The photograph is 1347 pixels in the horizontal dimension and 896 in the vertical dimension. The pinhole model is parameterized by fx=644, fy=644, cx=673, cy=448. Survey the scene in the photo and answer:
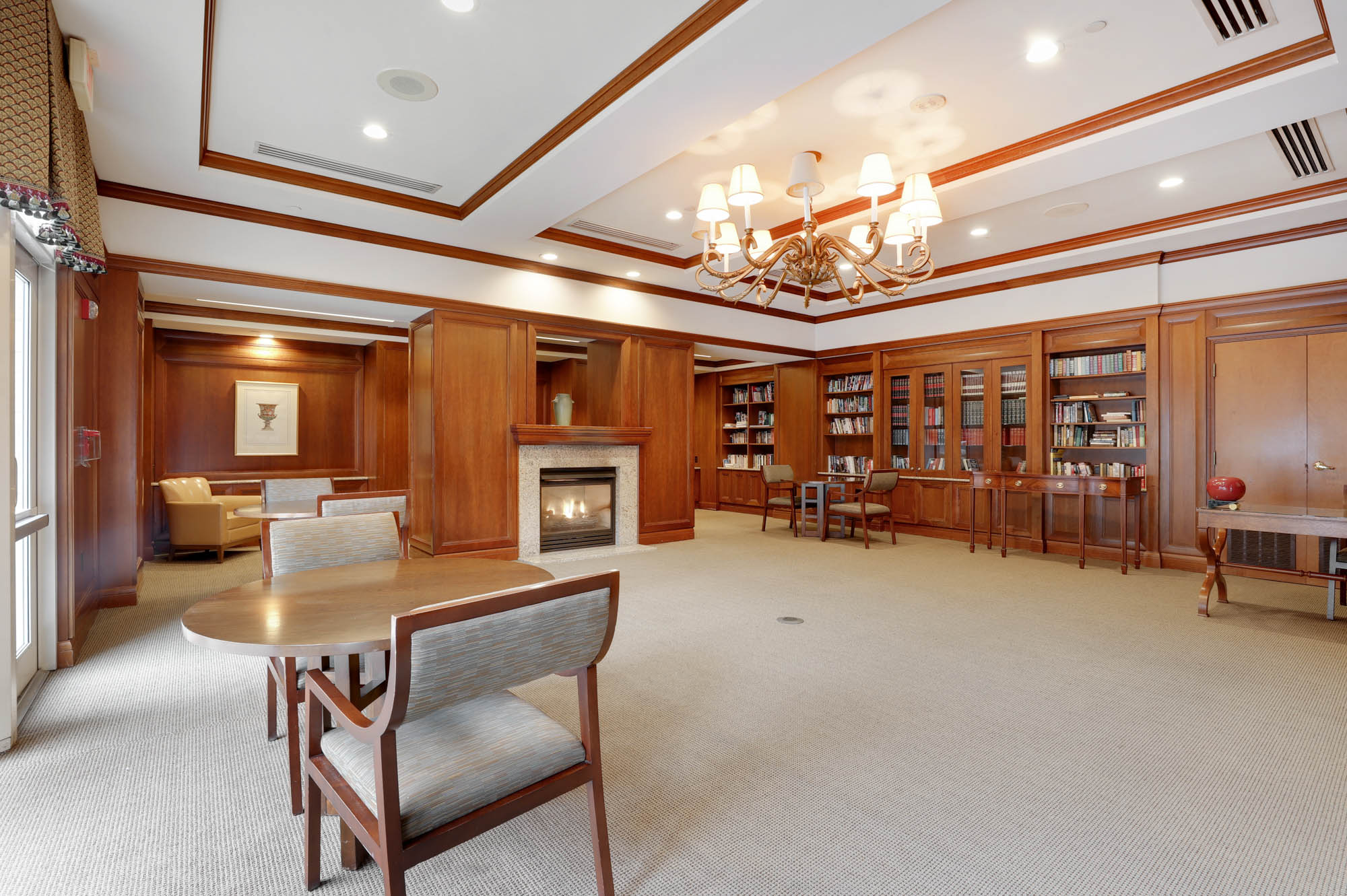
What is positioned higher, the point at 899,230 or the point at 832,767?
the point at 899,230

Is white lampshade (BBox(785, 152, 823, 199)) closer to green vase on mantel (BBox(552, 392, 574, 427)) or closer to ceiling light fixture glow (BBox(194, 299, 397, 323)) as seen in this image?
green vase on mantel (BBox(552, 392, 574, 427))

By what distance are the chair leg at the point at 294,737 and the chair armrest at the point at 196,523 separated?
17.8ft

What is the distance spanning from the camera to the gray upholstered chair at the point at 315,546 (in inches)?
101

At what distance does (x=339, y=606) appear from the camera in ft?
6.24

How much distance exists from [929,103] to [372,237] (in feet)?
14.8

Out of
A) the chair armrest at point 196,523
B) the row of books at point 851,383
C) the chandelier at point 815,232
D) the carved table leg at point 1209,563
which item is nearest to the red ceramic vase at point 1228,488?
the carved table leg at point 1209,563

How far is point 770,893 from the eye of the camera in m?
1.72

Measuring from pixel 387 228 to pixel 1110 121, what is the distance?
530 centimetres

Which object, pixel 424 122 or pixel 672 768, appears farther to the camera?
pixel 424 122

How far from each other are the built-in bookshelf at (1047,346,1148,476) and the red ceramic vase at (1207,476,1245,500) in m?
2.09

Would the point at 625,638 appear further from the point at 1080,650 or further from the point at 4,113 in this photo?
the point at 4,113

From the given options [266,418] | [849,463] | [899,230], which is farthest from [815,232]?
[266,418]

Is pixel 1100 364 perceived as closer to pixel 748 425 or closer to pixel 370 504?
pixel 748 425

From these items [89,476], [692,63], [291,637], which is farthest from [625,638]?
[89,476]
